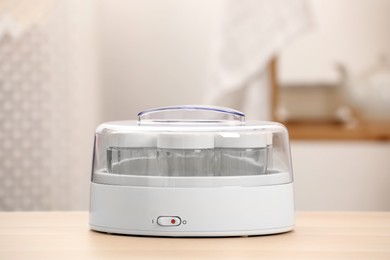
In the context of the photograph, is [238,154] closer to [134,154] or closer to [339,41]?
[134,154]

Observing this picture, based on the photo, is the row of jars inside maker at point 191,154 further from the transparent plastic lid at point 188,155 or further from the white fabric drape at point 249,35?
the white fabric drape at point 249,35

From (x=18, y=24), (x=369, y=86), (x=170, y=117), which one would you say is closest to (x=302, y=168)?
(x=369, y=86)

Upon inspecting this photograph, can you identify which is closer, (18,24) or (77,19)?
(18,24)

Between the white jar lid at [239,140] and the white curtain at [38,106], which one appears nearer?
the white jar lid at [239,140]

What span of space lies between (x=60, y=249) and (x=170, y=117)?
315 millimetres

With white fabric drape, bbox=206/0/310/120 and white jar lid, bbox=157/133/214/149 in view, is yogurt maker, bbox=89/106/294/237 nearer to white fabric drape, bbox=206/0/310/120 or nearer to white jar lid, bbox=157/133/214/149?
white jar lid, bbox=157/133/214/149

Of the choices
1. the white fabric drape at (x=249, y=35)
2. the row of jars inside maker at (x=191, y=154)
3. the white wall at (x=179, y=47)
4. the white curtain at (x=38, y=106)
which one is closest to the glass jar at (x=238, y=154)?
the row of jars inside maker at (x=191, y=154)

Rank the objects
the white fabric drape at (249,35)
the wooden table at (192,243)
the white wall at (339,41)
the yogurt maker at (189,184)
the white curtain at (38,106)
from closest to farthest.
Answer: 1. the wooden table at (192,243)
2. the yogurt maker at (189,184)
3. the white curtain at (38,106)
4. the white fabric drape at (249,35)
5. the white wall at (339,41)

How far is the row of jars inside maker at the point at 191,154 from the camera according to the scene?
2.84 ft

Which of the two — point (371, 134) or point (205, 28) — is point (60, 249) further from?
point (205, 28)

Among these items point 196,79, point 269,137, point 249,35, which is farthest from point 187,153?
point 196,79

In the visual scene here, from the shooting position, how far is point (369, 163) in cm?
273

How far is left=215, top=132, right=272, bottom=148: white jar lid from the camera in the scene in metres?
0.87

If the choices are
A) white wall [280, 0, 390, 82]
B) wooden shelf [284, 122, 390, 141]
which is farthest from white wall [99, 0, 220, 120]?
wooden shelf [284, 122, 390, 141]
